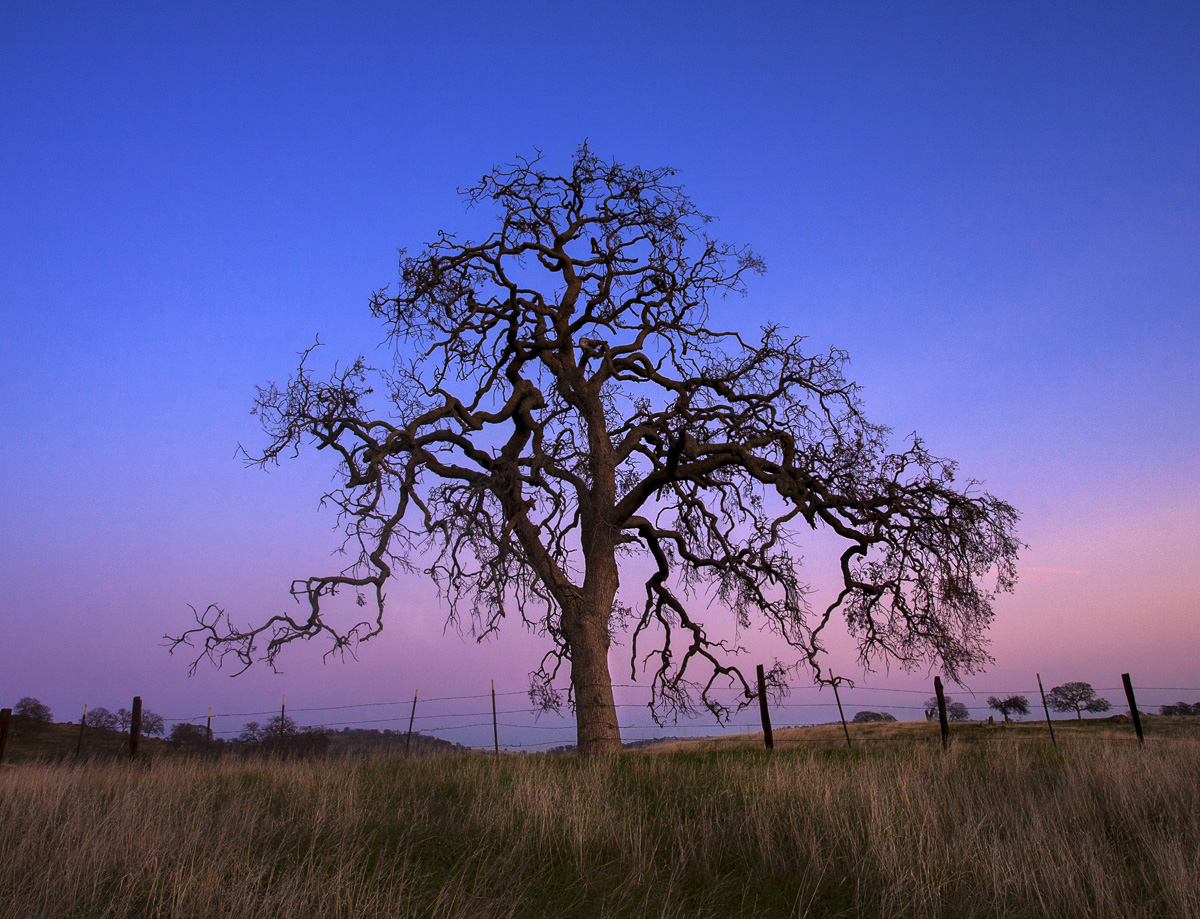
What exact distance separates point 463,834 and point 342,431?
24.6 feet

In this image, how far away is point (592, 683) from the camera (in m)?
12.4

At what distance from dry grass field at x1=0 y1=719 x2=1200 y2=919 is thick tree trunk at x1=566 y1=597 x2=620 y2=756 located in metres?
2.52

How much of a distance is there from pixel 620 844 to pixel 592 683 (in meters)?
6.18

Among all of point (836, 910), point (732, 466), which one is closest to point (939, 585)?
point (732, 466)

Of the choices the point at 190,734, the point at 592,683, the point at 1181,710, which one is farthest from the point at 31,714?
the point at 1181,710

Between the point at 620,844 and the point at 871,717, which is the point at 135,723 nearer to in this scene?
the point at 620,844

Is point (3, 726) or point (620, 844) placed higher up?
point (3, 726)

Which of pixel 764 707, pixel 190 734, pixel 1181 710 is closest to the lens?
pixel 764 707

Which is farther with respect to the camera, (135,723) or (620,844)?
(135,723)

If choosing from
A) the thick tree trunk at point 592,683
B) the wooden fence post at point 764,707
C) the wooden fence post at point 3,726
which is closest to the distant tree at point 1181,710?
the wooden fence post at point 764,707

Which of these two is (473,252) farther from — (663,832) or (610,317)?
(663,832)

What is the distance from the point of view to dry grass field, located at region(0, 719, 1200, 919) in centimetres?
486

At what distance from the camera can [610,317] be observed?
14570 mm

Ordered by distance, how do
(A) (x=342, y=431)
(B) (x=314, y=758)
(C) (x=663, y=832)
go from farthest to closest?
(B) (x=314, y=758) → (A) (x=342, y=431) → (C) (x=663, y=832)
